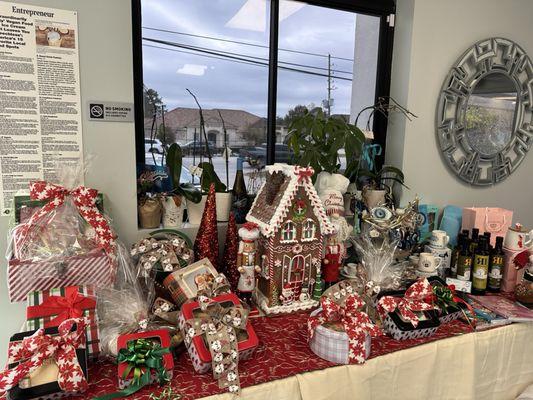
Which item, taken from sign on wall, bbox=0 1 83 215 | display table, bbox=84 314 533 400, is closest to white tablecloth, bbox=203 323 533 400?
display table, bbox=84 314 533 400

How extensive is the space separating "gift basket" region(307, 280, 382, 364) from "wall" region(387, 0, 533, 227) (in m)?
1.13

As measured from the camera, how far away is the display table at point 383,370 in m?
1.06

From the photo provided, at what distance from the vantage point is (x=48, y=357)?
94 centimetres

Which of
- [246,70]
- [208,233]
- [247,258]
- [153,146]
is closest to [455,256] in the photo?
[247,258]

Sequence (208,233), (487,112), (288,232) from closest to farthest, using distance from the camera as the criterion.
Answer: (288,232) < (208,233) < (487,112)

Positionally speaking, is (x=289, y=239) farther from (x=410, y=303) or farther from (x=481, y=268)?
(x=481, y=268)

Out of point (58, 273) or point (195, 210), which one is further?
point (195, 210)

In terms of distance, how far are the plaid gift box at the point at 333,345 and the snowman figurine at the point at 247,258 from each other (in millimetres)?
342

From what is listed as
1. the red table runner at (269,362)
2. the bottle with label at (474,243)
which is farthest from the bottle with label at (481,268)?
the red table runner at (269,362)

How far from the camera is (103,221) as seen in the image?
132 centimetres

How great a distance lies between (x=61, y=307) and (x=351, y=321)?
86cm

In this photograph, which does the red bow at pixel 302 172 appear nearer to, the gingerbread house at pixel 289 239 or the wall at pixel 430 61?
the gingerbread house at pixel 289 239

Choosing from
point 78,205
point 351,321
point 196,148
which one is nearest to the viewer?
point 351,321

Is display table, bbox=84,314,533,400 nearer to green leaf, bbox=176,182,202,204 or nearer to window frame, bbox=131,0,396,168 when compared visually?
green leaf, bbox=176,182,202,204
